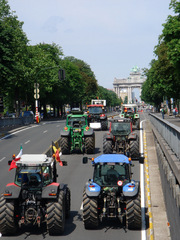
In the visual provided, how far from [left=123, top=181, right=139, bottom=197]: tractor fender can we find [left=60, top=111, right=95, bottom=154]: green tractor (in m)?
14.8

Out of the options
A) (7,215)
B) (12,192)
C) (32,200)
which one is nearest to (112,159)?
(32,200)

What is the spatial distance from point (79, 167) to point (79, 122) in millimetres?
4505

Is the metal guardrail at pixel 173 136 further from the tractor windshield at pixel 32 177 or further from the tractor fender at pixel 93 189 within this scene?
the tractor windshield at pixel 32 177

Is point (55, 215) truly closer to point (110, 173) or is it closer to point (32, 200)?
point (32, 200)

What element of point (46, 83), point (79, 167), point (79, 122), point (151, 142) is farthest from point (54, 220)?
point (46, 83)

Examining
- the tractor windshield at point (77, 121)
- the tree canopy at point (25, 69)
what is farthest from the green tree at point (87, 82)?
the tractor windshield at point (77, 121)

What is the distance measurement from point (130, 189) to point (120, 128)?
46.1 feet

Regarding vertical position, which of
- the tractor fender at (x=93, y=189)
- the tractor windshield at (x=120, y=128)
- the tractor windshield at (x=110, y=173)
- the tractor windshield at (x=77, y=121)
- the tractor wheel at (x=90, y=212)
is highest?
the tractor windshield at (x=77, y=121)

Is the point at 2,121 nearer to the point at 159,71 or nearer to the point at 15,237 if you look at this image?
the point at 159,71

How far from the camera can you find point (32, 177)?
36.2ft

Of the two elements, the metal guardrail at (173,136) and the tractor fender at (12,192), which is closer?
the tractor fender at (12,192)

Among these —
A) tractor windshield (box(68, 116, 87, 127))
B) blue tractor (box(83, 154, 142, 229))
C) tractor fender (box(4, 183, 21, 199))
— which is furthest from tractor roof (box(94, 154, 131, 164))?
tractor windshield (box(68, 116, 87, 127))

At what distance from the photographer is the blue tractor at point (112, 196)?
10930 millimetres

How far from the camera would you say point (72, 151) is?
28.5 metres
